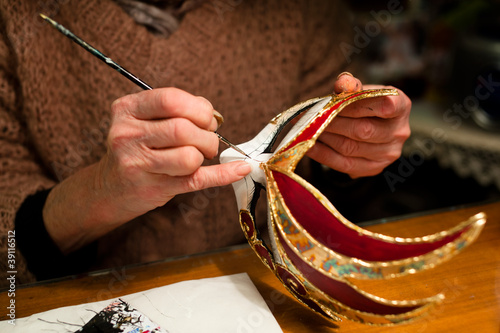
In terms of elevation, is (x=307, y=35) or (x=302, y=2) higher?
(x=302, y=2)

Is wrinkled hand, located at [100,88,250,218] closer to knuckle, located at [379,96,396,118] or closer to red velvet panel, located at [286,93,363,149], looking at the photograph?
red velvet panel, located at [286,93,363,149]

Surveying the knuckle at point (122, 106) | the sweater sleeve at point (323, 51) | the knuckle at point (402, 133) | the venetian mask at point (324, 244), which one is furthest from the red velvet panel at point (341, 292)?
the sweater sleeve at point (323, 51)

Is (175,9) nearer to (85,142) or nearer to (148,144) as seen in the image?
(85,142)

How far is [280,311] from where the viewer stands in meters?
0.72

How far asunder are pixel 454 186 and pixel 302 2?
1.44 meters

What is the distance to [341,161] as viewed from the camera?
1.00m

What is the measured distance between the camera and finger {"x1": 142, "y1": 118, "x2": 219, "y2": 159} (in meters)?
0.63

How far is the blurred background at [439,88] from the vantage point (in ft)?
5.69

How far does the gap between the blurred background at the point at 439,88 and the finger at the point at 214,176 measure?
1.02 m

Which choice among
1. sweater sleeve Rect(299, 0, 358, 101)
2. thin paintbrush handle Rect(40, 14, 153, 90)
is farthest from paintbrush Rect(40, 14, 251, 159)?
sweater sleeve Rect(299, 0, 358, 101)

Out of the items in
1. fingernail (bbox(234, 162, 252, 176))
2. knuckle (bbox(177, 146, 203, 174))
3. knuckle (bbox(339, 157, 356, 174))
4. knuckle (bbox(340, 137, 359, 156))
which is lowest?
knuckle (bbox(339, 157, 356, 174))

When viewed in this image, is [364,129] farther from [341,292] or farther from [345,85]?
[341,292]

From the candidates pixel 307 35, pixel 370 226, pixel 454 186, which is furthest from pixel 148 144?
pixel 454 186

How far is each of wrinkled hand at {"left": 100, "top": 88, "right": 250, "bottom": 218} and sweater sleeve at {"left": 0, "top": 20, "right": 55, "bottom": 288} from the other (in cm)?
39
